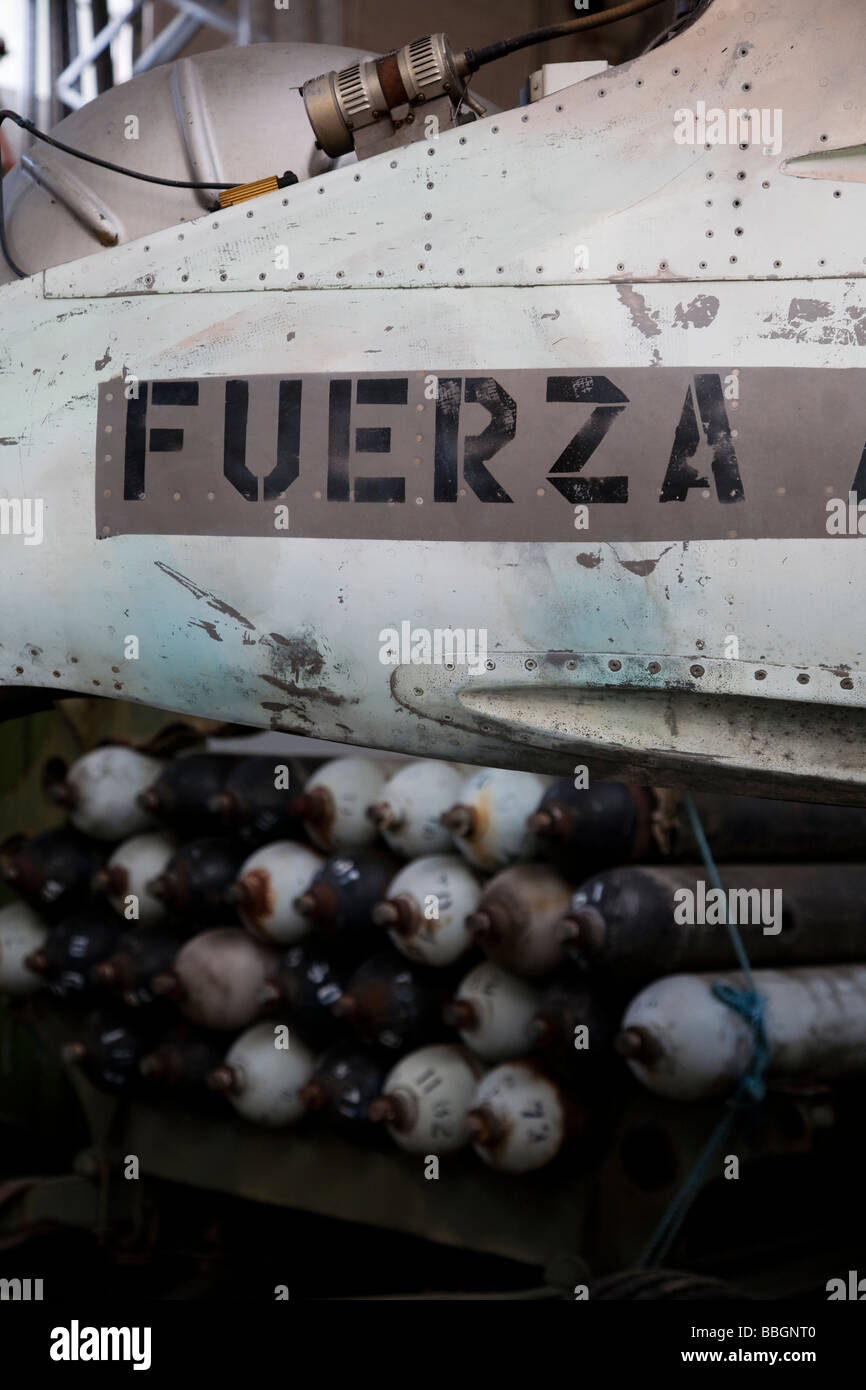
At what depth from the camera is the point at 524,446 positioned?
207 centimetres

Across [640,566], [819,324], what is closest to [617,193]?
[819,324]

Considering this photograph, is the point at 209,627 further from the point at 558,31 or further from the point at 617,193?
the point at 558,31

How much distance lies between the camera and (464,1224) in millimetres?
4441

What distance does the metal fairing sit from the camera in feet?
6.64

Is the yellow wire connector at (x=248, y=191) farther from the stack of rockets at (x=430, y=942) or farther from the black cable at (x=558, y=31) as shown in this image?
the stack of rockets at (x=430, y=942)

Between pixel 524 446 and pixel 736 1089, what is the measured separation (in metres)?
2.50

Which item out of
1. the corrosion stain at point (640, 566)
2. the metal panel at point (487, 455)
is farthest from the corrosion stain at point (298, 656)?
the corrosion stain at point (640, 566)

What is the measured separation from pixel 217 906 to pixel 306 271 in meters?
3.35

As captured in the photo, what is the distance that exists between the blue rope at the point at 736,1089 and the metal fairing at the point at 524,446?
6.01ft

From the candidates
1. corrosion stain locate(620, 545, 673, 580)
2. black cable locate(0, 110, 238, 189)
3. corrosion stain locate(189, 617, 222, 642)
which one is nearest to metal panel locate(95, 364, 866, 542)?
corrosion stain locate(620, 545, 673, 580)

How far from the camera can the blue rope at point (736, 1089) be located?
3.79 meters

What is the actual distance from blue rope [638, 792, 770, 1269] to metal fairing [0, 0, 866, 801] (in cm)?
183
